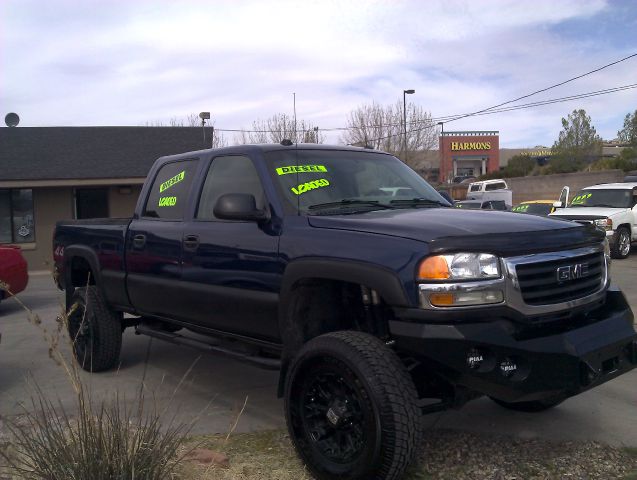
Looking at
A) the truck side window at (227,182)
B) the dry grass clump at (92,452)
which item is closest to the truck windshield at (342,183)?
the truck side window at (227,182)

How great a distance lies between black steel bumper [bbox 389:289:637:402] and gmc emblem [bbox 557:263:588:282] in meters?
0.30

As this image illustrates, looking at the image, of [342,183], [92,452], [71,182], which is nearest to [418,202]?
→ [342,183]

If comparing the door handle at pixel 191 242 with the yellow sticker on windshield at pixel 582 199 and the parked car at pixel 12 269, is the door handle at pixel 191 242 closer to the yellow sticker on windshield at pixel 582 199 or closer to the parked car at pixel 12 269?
the parked car at pixel 12 269

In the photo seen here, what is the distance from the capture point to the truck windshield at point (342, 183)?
442 centimetres

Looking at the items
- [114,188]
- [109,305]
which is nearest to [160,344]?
[109,305]

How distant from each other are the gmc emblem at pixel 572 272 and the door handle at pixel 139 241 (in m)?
3.21

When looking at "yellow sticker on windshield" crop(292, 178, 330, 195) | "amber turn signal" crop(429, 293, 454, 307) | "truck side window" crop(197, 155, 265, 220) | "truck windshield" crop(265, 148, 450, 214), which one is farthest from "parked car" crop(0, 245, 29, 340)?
"amber turn signal" crop(429, 293, 454, 307)

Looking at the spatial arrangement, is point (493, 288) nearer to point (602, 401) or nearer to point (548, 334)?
point (548, 334)

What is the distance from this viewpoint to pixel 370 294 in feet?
12.5

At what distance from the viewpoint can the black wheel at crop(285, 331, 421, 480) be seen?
328 centimetres

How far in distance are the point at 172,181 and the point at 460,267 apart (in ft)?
9.84

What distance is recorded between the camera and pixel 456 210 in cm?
438

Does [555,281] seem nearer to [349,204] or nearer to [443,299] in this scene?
[443,299]

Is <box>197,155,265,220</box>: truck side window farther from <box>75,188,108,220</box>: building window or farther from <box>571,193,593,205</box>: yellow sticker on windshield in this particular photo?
<box>75,188,108,220</box>: building window
